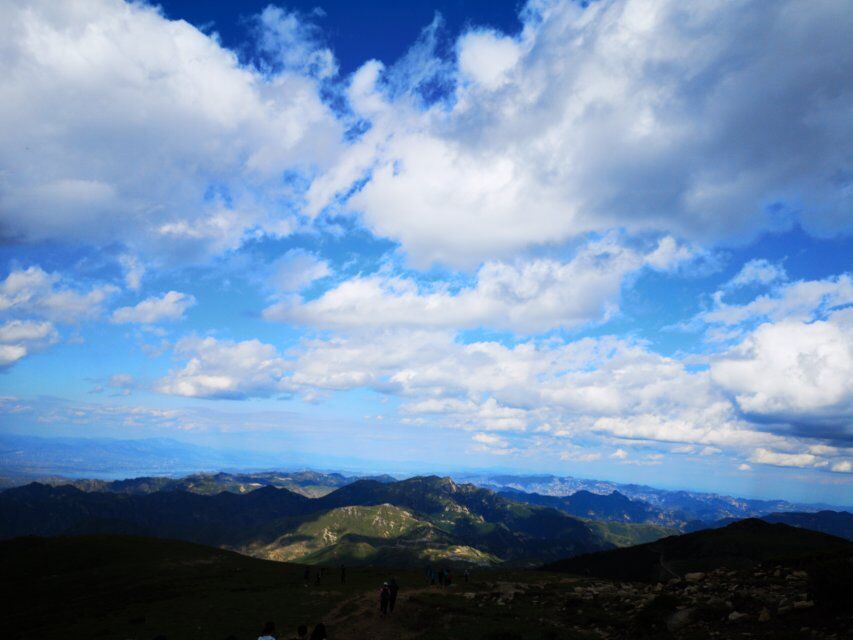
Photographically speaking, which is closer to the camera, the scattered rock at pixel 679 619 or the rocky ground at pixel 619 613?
the rocky ground at pixel 619 613

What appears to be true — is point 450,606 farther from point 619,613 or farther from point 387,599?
point 619,613

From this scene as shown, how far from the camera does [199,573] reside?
284 ft

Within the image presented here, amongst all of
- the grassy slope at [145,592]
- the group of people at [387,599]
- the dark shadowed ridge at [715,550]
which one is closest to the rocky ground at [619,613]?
the group of people at [387,599]

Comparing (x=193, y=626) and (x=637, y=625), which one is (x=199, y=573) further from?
(x=637, y=625)

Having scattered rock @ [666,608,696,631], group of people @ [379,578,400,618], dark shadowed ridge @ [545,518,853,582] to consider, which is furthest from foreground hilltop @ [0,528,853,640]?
dark shadowed ridge @ [545,518,853,582]

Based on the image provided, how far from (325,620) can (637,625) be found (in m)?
27.9

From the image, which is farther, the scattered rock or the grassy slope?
the grassy slope

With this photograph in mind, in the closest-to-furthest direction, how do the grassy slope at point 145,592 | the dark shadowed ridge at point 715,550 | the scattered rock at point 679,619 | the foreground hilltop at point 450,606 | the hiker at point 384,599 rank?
the foreground hilltop at point 450,606 → the scattered rock at point 679,619 → the hiker at point 384,599 → the grassy slope at point 145,592 → the dark shadowed ridge at point 715,550

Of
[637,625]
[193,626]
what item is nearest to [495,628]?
[637,625]

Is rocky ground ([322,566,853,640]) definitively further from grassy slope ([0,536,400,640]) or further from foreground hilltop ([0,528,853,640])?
grassy slope ([0,536,400,640])

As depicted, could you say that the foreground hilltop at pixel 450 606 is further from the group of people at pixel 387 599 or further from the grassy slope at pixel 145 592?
the group of people at pixel 387 599

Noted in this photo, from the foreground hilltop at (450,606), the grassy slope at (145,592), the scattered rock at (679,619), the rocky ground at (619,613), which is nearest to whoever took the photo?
the rocky ground at (619,613)

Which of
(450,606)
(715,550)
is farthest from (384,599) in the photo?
(715,550)

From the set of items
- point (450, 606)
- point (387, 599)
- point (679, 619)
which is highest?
point (679, 619)
